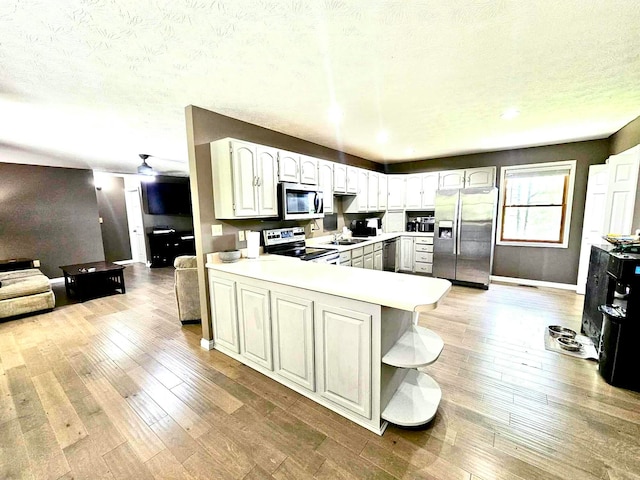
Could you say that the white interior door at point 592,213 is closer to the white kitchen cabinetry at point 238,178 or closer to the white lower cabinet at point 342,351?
the white lower cabinet at point 342,351

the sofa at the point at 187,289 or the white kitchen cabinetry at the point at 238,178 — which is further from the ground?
the white kitchen cabinetry at the point at 238,178

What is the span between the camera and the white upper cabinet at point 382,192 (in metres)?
5.59

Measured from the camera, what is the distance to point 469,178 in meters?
5.09

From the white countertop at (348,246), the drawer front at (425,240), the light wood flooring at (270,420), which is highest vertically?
the white countertop at (348,246)

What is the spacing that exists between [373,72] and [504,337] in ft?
9.97

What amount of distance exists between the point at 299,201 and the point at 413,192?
332 centimetres

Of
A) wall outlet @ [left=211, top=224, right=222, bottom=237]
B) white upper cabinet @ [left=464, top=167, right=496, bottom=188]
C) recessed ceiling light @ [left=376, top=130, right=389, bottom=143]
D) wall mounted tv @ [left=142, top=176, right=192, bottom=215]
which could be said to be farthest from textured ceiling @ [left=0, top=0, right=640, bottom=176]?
wall mounted tv @ [left=142, top=176, right=192, bottom=215]

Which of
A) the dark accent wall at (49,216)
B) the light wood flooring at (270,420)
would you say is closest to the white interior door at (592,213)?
the light wood flooring at (270,420)

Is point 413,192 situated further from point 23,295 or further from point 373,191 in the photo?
point 23,295

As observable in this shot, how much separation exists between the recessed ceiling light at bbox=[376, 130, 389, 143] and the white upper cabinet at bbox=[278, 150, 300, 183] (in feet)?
4.02

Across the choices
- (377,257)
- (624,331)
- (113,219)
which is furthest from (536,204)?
(113,219)

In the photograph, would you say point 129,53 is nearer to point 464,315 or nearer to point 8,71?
point 8,71

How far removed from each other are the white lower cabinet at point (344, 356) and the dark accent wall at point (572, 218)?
470 cm

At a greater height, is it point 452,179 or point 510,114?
point 510,114
